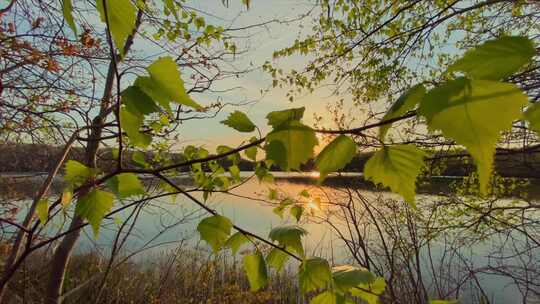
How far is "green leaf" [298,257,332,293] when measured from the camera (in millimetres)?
526

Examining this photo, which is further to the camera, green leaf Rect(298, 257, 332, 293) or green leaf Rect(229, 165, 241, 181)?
green leaf Rect(229, 165, 241, 181)

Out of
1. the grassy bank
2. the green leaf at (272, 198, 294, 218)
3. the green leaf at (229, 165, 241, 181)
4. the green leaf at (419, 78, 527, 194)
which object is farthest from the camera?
the grassy bank

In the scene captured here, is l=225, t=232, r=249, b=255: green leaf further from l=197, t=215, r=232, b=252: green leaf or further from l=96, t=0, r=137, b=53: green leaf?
l=96, t=0, r=137, b=53: green leaf

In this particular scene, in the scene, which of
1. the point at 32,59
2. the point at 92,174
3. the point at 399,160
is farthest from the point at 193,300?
the point at 399,160

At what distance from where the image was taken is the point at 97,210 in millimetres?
481

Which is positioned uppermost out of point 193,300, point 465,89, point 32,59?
point 32,59

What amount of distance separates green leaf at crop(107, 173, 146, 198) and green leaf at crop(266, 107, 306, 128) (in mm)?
303

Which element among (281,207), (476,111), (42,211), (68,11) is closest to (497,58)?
(476,111)

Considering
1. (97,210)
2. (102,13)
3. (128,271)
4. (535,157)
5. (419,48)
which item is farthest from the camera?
(128,271)

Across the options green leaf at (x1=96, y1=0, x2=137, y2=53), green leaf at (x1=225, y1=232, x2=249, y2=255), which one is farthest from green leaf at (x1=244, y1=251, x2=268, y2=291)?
green leaf at (x1=96, y1=0, x2=137, y2=53)

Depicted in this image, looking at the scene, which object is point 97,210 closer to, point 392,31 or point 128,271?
point 392,31

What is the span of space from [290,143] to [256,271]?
327 millimetres

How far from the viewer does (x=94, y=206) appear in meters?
0.48

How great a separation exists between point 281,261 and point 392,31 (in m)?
3.83
